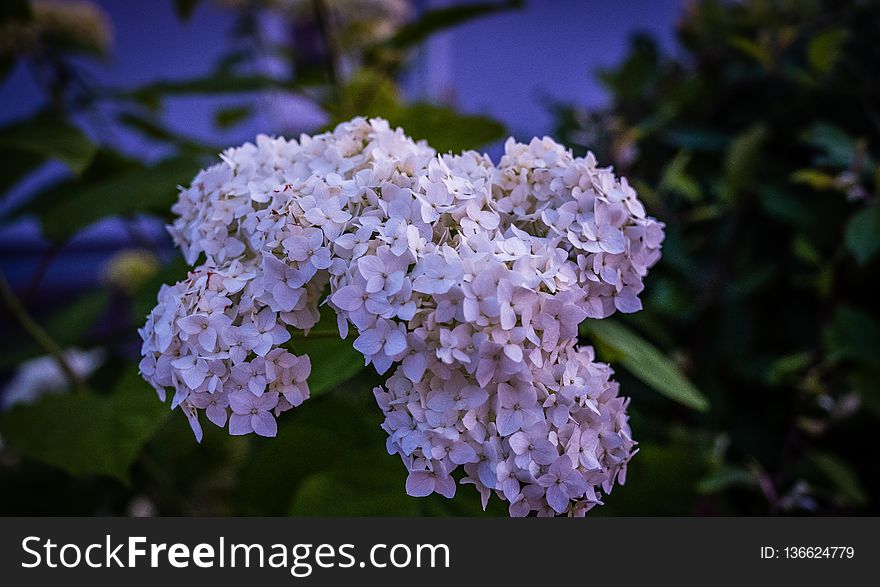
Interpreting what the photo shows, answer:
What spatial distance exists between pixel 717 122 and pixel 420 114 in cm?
46

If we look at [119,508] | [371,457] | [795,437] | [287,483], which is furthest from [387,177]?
[119,508]

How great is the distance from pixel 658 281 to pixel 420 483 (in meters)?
0.49

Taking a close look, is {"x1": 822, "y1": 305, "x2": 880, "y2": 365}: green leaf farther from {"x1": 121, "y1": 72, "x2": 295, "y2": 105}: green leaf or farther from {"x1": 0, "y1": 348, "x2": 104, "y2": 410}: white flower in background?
{"x1": 0, "y1": 348, "x2": 104, "y2": 410}: white flower in background

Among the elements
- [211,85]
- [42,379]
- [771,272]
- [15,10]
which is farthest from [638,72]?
[42,379]

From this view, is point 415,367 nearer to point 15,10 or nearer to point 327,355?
point 327,355

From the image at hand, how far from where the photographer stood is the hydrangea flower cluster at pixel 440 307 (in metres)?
0.30

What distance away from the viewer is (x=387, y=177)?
36 centimetres

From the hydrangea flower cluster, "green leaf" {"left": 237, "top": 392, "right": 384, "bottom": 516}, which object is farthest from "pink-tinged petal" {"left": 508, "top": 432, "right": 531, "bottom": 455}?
"green leaf" {"left": 237, "top": 392, "right": 384, "bottom": 516}

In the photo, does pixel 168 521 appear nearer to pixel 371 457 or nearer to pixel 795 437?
pixel 371 457

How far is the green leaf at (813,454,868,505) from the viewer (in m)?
0.61

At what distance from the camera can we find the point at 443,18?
742mm

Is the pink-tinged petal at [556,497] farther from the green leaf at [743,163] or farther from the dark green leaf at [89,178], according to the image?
the dark green leaf at [89,178]

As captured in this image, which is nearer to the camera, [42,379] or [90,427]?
[90,427]

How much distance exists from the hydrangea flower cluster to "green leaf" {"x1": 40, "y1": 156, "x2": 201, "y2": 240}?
0.64ft
